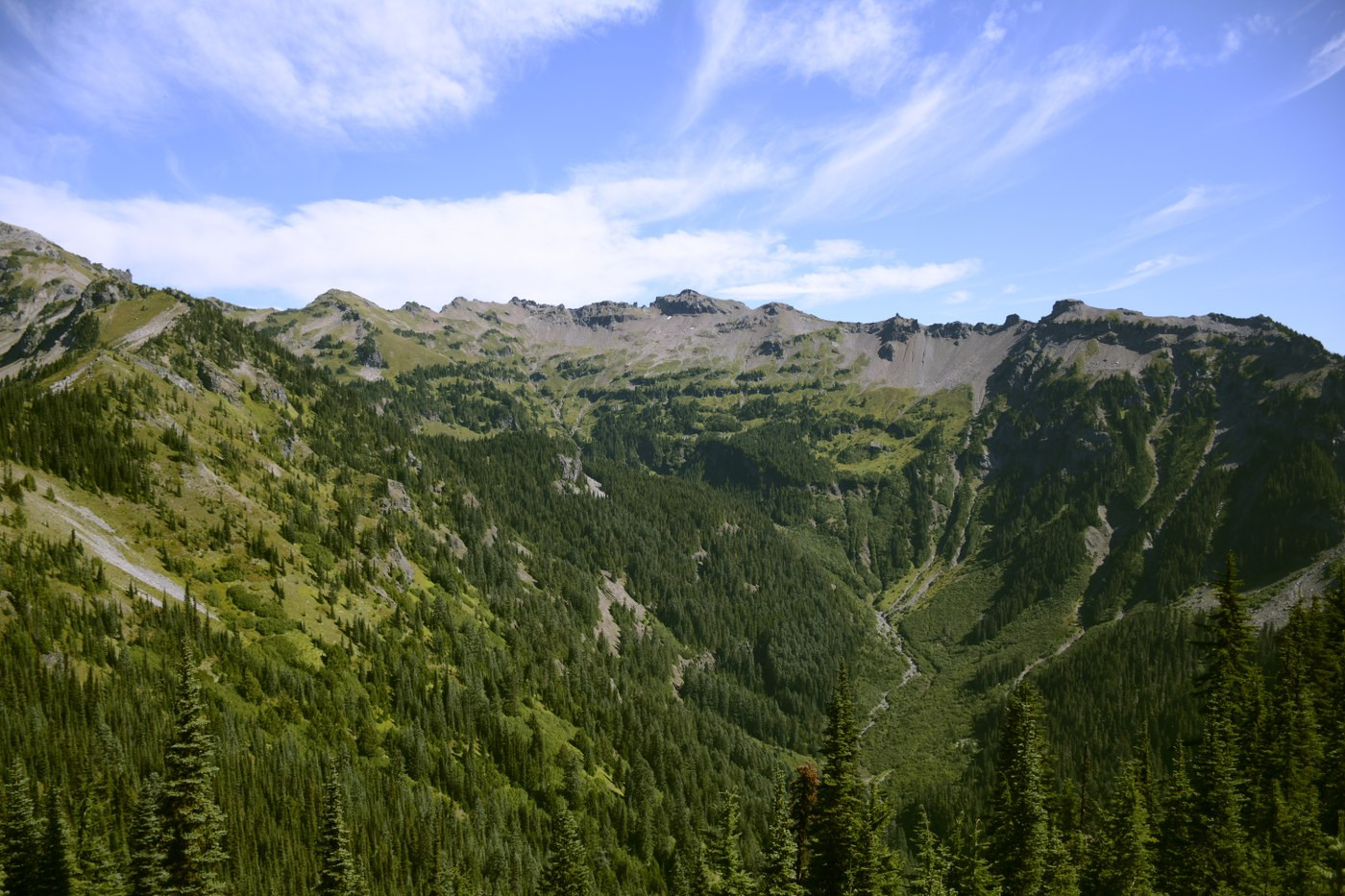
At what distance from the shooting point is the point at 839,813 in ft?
121

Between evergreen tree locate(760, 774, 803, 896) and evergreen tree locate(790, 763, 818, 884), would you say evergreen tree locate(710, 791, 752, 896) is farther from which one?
evergreen tree locate(790, 763, 818, 884)

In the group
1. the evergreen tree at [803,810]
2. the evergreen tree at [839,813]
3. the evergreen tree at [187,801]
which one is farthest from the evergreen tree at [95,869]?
the evergreen tree at [839,813]

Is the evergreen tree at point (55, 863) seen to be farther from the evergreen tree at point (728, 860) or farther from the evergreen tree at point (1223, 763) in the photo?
the evergreen tree at point (1223, 763)

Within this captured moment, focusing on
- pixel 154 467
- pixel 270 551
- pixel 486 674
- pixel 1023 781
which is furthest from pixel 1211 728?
pixel 154 467

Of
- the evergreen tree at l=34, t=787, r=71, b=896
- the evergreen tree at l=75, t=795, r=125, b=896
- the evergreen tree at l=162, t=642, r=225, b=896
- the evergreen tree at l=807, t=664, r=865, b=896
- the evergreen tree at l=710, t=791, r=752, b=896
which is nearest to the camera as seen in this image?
the evergreen tree at l=162, t=642, r=225, b=896

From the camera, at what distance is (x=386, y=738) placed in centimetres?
10606

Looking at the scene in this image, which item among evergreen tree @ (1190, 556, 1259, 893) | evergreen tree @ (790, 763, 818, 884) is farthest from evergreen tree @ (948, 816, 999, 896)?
evergreen tree @ (1190, 556, 1259, 893)

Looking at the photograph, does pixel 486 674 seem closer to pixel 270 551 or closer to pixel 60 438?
pixel 270 551

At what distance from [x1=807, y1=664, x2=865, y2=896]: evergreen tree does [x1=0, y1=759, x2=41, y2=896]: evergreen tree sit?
48757 mm

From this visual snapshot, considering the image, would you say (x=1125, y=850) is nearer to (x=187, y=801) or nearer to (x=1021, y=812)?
(x=1021, y=812)

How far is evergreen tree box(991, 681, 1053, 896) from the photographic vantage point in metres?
41.9

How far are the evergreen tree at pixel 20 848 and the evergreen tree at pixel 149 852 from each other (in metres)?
17.0

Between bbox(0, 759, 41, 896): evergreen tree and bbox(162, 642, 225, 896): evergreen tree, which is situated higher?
bbox(162, 642, 225, 896): evergreen tree

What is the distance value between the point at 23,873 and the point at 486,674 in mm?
90739
